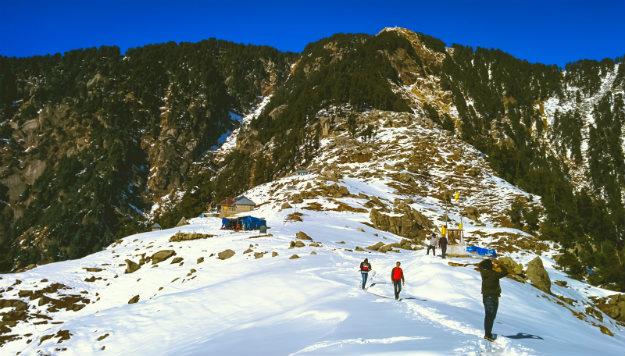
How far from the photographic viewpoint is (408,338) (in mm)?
10938

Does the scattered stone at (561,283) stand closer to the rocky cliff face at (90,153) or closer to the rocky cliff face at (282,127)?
the rocky cliff face at (282,127)

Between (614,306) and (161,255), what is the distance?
94.5ft

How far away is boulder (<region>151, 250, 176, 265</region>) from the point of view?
33.0 meters

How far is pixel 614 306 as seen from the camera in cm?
2838

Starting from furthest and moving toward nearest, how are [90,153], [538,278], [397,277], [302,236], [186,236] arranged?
[90,153], [186,236], [302,236], [538,278], [397,277]

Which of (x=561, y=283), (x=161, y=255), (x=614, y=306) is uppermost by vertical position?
(x=161, y=255)

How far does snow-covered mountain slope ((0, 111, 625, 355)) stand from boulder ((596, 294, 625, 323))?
0.78 m

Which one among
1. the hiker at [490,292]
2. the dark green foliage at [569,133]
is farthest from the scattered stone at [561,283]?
the dark green foliage at [569,133]

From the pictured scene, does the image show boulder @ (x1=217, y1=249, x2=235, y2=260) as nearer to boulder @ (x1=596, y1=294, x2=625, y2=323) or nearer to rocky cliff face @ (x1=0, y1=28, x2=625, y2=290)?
boulder @ (x1=596, y1=294, x2=625, y2=323)

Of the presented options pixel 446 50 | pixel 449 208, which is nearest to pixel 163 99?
pixel 446 50

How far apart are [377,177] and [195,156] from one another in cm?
11877

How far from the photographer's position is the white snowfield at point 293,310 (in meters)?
11.7

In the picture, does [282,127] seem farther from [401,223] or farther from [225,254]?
[225,254]

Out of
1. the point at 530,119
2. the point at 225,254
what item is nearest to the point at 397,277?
the point at 225,254
